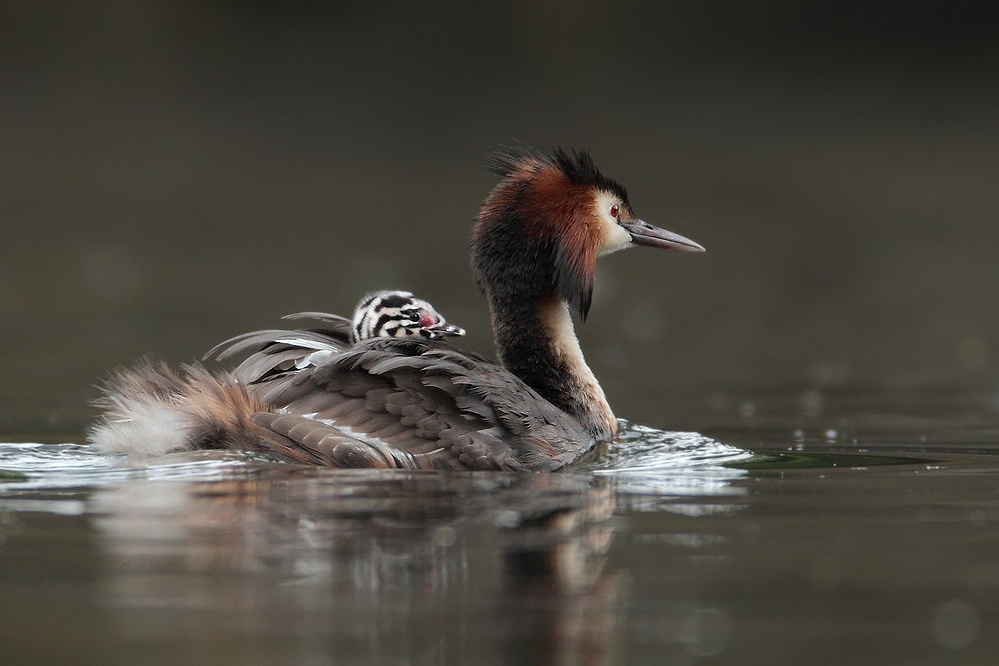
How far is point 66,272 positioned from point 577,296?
842 centimetres

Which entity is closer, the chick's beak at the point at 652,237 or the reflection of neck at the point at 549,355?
the reflection of neck at the point at 549,355

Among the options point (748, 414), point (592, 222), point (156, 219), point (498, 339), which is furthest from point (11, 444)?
point (156, 219)

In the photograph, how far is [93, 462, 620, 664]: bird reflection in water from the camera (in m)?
4.13

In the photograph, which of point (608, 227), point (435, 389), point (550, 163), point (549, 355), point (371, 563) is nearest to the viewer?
point (371, 563)

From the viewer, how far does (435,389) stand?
674 centimetres

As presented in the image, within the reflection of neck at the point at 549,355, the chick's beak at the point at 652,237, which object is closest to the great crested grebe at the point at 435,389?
the reflection of neck at the point at 549,355

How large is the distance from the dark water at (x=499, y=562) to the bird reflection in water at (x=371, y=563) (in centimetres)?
1

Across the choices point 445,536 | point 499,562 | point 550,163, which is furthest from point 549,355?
point 499,562

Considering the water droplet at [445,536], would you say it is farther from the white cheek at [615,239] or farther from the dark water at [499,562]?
the white cheek at [615,239]

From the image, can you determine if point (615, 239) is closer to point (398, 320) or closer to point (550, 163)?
point (550, 163)

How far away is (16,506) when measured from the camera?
5887 millimetres

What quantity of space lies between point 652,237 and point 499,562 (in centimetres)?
364

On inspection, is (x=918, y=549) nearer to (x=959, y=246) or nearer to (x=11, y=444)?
(x=11, y=444)

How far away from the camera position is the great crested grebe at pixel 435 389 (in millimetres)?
6602
